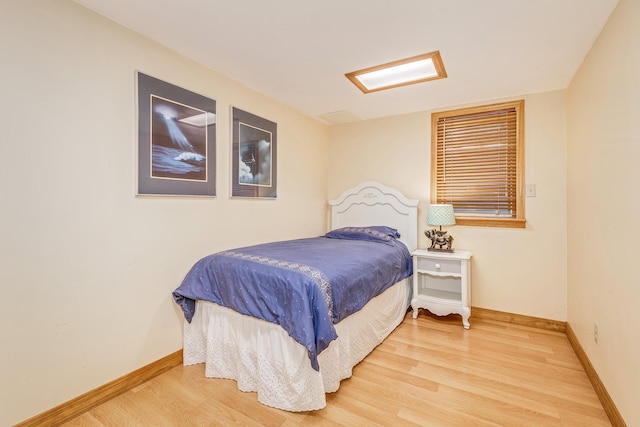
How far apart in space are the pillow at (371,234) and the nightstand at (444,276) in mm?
344

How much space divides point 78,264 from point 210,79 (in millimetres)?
1679

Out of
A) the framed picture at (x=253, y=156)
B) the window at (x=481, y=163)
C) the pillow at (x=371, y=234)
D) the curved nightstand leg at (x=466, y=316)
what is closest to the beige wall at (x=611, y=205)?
the window at (x=481, y=163)

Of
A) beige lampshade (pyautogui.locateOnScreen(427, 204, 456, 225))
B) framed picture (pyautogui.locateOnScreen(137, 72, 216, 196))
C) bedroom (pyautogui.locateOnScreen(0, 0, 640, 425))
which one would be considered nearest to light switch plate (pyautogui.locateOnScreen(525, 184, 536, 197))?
bedroom (pyautogui.locateOnScreen(0, 0, 640, 425))

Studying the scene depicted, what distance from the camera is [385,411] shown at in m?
1.70

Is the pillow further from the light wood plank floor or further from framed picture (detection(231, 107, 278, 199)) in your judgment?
the light wood plank floor

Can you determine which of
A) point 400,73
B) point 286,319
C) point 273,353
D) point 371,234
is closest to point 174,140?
point 286,319

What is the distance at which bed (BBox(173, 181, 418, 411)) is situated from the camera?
5.52 feet

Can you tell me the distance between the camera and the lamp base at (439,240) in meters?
3.25

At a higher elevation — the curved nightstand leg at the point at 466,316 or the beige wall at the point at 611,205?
the beige wall at the point at 611,205

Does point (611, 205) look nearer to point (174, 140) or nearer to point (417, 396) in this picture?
point (417, 396)

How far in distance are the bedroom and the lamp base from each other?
99 centimetres

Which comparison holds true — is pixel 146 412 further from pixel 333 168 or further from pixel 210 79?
pixel 333 168

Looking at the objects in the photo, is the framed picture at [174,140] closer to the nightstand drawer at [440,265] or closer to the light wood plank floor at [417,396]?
the light wood plank floor at [417,396]

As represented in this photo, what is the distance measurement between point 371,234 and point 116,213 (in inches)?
91.9
